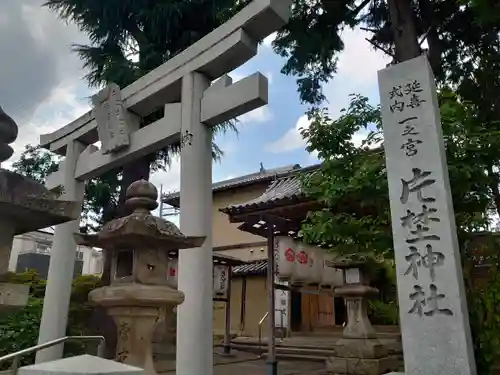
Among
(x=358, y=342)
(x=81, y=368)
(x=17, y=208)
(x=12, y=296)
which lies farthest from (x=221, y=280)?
(x=81, y=368)

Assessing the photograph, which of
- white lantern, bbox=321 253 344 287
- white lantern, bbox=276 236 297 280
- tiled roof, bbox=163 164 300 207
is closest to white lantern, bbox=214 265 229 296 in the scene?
white lantern, bbox=321 253 344 287

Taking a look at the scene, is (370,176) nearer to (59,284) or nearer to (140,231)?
(140,231)

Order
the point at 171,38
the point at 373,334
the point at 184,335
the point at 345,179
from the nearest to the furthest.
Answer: the point at 184,335 < the point at 345,179 < the point at 373,334 < the point at 171,38

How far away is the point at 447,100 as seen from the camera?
6.15 meters

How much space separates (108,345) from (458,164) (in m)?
7.36

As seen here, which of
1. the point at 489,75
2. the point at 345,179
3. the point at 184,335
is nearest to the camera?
the point at 184,335

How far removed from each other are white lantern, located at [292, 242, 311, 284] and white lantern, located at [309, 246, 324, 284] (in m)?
A: 0.14

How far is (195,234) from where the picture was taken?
5.04 metres

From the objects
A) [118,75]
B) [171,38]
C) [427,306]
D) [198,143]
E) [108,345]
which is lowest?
[108,345]

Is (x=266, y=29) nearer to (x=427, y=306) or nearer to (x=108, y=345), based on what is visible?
(x=427, y=306)

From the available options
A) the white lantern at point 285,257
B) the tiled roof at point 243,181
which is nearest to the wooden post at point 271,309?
the white lantern at point 285,257

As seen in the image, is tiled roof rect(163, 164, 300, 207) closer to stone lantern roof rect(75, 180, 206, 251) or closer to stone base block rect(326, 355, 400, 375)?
stone base block rect(326, 355, 400, 375)

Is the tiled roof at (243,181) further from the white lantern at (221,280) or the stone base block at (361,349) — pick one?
the stone base block at (361,349)

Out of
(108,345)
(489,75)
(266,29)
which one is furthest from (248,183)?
(266,29)
